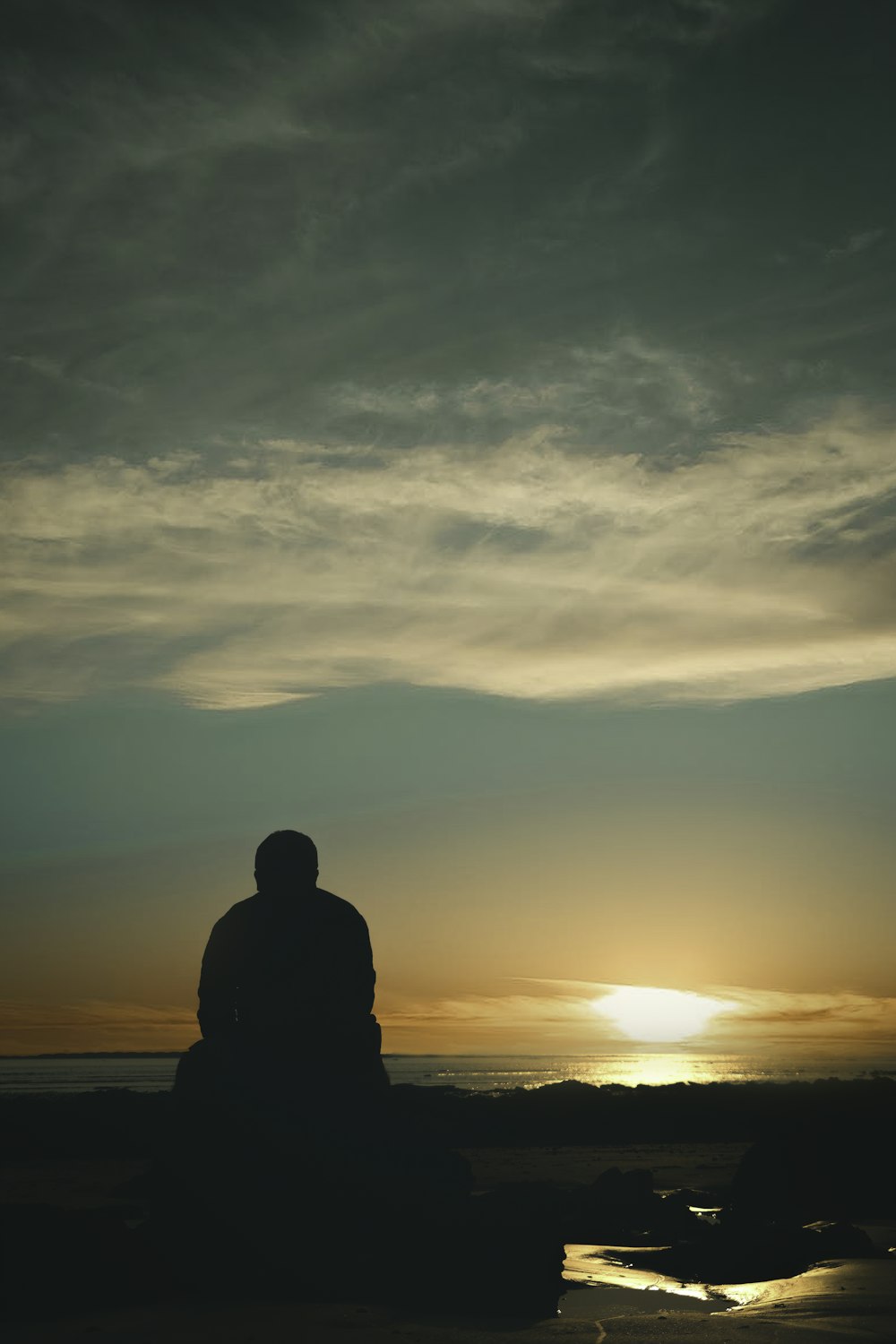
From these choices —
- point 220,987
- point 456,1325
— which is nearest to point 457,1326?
point 456,1325

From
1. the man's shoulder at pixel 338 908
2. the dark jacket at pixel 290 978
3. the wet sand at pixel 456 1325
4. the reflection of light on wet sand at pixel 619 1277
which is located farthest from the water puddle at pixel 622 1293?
the man's shoulder at pixel 338 908

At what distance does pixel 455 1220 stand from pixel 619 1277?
11.4 ft

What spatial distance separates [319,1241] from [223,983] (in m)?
4.06

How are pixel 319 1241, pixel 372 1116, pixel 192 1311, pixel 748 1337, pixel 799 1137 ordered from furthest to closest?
pixel 799 1137, pixel 372 1116, pixel 319 1241, pixel 192 1311, pixel 748 1337

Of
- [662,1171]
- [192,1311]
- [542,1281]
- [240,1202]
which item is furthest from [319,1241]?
[662,1171]

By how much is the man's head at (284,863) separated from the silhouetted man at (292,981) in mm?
14

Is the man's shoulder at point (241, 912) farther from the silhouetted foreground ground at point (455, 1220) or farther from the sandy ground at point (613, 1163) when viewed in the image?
the sandy ground at point (613, 1163)

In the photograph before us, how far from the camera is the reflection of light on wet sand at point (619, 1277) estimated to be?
1475cm

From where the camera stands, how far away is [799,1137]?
943 inches

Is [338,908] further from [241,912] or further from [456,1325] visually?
[456,1325]

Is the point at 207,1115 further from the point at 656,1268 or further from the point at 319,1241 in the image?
the point at 656,1268

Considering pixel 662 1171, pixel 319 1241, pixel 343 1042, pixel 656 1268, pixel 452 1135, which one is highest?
pixel 343 1042

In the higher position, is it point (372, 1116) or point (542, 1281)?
point (372, 1116)

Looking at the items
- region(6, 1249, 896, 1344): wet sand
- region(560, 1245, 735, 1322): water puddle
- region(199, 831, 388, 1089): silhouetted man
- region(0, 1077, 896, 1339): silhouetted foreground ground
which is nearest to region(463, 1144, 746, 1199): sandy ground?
region(0, 1077, 896, 1339): silhouetted foreground ground
